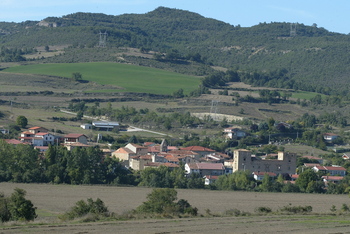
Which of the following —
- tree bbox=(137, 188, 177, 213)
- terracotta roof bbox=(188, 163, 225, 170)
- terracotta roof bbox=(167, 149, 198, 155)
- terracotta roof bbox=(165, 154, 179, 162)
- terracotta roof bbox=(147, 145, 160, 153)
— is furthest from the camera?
terracotta roof bbox=(167, 149, 198, 155)

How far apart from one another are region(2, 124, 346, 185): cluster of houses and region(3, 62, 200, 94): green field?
45.6 meters

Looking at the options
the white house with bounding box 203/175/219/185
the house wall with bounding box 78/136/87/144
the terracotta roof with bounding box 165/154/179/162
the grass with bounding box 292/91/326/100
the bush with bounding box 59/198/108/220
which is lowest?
the white house with bounding box 203/175/219/185

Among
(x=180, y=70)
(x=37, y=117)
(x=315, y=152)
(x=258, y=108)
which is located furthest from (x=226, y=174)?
(x=180, y=70)

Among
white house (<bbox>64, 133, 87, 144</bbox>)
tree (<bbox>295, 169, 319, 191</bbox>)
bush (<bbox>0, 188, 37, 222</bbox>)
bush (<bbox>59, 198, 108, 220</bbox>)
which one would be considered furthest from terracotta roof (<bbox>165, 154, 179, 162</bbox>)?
bush (<bbox>0, 188, 37, 222</bbox>)

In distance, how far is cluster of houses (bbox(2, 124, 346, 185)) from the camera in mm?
68812

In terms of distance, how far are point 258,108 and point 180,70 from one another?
128 ft

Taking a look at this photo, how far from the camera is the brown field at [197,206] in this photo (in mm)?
32469

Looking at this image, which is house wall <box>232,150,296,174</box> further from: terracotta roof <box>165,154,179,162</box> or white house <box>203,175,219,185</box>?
terracotta roof <box>165,154,179,162</box>

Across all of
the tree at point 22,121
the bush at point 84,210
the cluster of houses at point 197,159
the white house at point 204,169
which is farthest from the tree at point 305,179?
the tree at point 22,121

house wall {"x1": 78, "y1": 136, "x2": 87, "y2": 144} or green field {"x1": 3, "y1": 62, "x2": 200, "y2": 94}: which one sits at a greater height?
green field {"x1": 3, "y1": 62, "x2": 200, "y2": 94}

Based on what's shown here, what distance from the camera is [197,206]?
153ft

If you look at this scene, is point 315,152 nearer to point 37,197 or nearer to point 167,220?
point 37,197

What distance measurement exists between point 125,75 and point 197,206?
90145mm

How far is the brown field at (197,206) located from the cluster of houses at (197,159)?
35.0 ft
